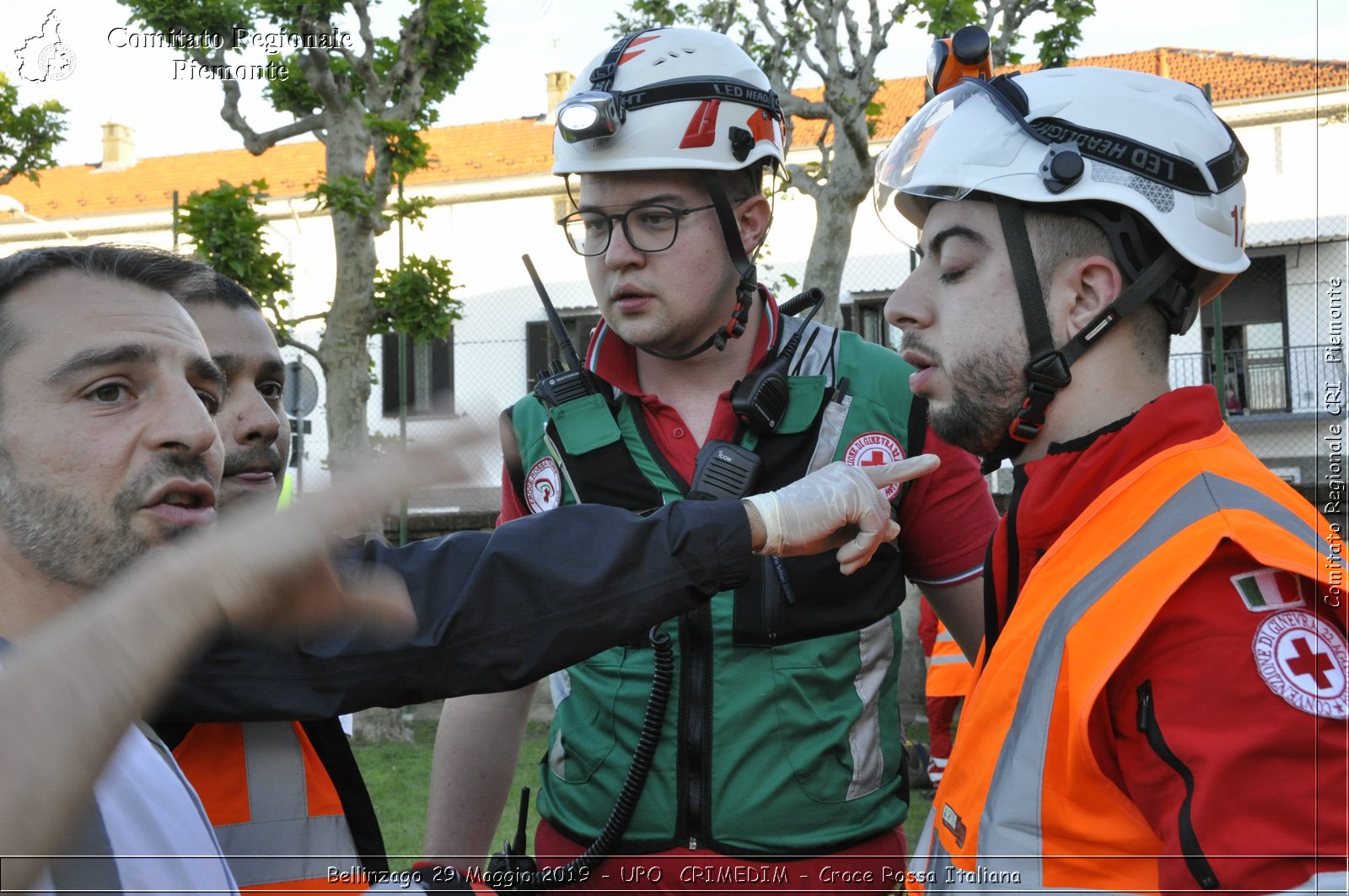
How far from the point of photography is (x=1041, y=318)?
2.45 meters

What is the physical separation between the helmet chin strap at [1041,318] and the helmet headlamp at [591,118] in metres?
1.19

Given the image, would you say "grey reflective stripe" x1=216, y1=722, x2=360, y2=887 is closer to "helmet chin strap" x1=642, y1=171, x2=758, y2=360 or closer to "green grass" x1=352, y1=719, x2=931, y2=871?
→ "helmet chin strap" x1=642, y1=171, x2=758, y2=360

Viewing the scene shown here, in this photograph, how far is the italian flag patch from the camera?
1726mm

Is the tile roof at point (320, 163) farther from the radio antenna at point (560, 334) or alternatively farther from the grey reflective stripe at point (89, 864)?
the grey reflective stripe at point (89, 864)

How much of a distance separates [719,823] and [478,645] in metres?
0.89

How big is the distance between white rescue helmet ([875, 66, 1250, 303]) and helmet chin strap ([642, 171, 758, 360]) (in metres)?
0.75

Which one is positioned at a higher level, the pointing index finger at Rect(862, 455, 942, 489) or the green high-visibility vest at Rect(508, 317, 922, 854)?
the pointing index finger at Rect(862, 455, 942, 489)

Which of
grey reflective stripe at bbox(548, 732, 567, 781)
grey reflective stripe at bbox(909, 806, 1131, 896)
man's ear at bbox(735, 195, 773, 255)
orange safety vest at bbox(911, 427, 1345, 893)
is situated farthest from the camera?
man's ear at bbox(735, 195, 773, 255)

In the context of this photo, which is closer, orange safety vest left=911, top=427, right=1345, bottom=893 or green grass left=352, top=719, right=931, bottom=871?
orange safety vest left=911, top=427, right=1345, bottom=893

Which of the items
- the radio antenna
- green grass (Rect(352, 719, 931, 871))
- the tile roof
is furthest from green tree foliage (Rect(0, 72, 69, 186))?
the radio antenna

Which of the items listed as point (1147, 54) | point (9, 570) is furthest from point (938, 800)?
point (1147, 54)

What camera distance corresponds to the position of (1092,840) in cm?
183

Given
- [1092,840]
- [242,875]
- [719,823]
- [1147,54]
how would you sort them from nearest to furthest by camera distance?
[1092,840]
[242,875]
[719,823]
[1147,54]

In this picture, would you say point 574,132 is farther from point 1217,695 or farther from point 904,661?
A: point 904,661
